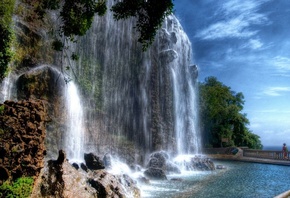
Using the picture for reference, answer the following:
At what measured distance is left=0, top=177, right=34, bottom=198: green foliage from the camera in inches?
308

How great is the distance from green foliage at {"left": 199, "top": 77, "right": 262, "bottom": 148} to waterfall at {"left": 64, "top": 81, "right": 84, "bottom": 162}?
3040 centimetres

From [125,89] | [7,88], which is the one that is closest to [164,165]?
[125,89]

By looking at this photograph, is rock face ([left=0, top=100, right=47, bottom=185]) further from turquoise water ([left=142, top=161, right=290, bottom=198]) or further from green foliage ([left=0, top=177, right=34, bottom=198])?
turquoise water ([left=142, top=161, right=290, bottom=198])

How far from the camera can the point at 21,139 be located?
8656 mm

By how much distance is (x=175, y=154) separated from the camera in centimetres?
3516

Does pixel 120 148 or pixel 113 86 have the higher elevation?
pixel 113 86

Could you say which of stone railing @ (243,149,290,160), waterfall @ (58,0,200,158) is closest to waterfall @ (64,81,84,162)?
waterfall @ (58,0,200,158)

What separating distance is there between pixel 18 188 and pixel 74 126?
1751 cm

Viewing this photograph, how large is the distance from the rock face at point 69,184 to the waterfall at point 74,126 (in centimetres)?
1274

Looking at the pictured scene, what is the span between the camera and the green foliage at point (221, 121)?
1943 inches

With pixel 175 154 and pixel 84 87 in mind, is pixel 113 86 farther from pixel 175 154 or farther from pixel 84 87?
pixel 175 154

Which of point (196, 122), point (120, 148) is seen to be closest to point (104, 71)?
point (120, 148)

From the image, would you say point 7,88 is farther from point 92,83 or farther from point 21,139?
point 21,139

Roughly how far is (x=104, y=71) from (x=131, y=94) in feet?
15.4
